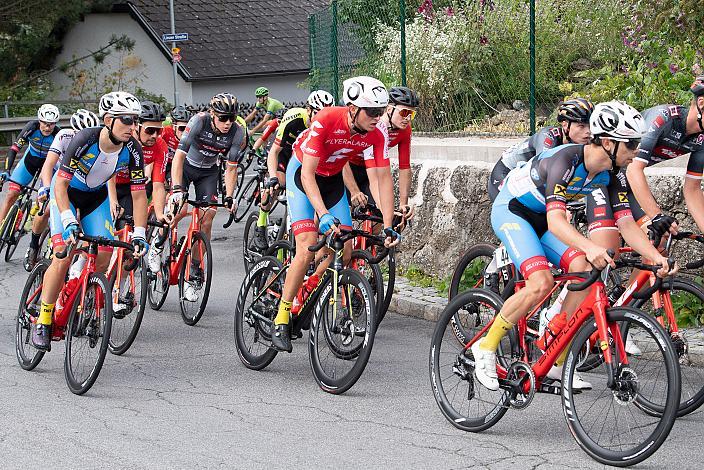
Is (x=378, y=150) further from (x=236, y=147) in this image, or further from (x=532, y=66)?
(x=532, y=66)

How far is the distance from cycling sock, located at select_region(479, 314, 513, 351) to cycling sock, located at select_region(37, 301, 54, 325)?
3.62 metres

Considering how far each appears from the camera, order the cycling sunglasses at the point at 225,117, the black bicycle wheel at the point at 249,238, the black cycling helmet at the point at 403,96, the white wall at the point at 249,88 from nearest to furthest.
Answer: the black cycling helmet at the point at 403,96 < the cycling sunglasses at the point at 225,117 < the black bicycle wheel at the point at 249,238 < the white wall at the point at 249,88

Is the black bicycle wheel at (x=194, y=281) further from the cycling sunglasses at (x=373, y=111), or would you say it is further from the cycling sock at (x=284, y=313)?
the cycling sunglasses at (x=373, y=111)

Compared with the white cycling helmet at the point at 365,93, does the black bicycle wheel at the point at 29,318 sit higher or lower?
lower

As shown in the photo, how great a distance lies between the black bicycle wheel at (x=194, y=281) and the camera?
10.5 m

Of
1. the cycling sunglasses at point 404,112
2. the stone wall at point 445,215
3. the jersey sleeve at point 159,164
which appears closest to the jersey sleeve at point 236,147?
the jersey sleeve at point 159,164

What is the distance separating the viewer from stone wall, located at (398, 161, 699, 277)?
37.2 ft

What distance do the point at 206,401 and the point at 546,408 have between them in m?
2.26

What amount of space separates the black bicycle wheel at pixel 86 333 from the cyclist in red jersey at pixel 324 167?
1.24 meters

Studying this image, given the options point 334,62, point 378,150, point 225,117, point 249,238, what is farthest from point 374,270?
point 334,62

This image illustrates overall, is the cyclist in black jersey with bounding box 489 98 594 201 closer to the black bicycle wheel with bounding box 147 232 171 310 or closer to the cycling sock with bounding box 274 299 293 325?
the cycling sock with bounding box 274 299 293 325

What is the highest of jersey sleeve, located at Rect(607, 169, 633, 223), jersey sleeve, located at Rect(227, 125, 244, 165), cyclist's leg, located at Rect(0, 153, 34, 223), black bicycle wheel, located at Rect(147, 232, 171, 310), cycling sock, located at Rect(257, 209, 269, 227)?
jersey sleeve, located at Rect(227, 125, 244, 165)

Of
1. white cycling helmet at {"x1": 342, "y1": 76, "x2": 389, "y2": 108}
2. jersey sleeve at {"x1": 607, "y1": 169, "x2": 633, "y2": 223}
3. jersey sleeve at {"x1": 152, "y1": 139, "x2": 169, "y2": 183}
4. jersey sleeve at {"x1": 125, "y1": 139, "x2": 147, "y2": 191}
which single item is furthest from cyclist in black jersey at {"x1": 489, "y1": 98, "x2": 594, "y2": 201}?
jersey sleeve at {"x1": 152, "y1": 139, "x2": 169, "y2": 183}

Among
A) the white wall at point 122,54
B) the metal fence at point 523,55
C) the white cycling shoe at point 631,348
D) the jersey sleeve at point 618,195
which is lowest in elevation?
the white cycling shoe at point 631,348
